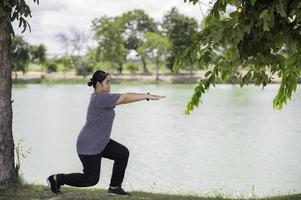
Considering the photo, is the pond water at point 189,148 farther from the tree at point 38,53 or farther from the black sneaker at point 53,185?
the tree at point 38,53

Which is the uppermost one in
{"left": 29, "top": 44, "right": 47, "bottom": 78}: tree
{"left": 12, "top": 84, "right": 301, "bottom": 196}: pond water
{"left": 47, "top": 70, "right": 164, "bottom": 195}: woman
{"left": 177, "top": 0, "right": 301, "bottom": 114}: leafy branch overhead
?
{"left": 177, "top": 0, "right": 301, "bottom": 114}: leafy branch overhead

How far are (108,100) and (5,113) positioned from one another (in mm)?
1814

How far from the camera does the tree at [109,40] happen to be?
301ft

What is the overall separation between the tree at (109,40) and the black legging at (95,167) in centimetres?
8376

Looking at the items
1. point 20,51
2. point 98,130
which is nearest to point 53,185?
point 98,130

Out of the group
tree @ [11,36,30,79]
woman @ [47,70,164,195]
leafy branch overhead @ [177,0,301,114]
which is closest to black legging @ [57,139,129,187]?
woman @ [47,70,164,195]

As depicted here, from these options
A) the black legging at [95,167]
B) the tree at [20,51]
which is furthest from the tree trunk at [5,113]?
the tree at [20,51]

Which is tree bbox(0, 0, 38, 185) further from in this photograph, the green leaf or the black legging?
the green leaf

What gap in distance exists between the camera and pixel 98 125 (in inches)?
287

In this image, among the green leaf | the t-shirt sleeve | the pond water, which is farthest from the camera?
the pond water

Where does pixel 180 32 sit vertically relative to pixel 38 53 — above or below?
above

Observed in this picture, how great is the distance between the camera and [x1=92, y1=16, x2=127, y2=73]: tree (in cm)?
9162

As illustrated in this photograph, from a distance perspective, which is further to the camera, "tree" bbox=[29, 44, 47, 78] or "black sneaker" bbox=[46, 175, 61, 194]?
"tree" bbox=[29, 44, 47, 78]

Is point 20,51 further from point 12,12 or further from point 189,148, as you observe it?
point 12,12
